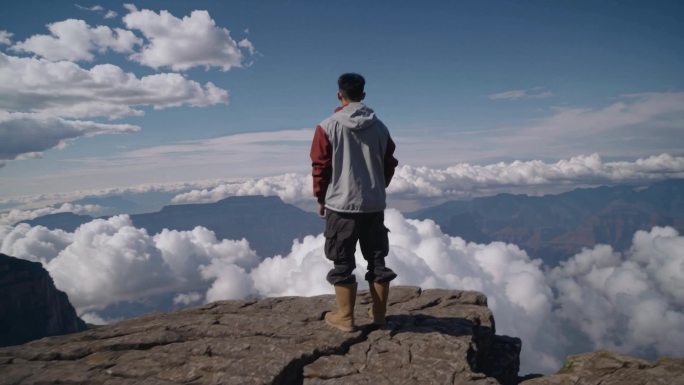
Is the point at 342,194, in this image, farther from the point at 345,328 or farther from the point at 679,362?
the point at 679,362

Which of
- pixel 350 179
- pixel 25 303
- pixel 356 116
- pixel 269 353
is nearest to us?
pixel 269 353

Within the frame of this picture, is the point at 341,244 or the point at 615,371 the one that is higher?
the point at 341,244

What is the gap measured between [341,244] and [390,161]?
2.16 m

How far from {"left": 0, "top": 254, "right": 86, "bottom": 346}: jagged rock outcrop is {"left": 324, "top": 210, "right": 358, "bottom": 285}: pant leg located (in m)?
203

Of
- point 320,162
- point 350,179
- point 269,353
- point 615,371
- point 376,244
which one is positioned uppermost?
point 320,162

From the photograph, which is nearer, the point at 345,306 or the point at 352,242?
the point at 352,242

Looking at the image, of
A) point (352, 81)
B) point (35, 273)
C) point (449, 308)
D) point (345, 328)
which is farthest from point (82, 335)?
point (35, 273)

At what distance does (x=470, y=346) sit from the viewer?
792cm

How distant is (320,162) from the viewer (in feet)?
24.2

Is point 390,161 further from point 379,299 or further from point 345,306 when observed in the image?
point 345,306

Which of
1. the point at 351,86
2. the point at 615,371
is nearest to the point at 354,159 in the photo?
the point at 351,86

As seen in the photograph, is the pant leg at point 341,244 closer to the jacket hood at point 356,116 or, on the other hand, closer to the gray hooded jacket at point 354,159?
the gray hooded jacket at point 354,159

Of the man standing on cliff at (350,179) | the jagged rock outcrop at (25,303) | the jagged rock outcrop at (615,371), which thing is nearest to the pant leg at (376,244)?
the man standing on cliff at (350,179)

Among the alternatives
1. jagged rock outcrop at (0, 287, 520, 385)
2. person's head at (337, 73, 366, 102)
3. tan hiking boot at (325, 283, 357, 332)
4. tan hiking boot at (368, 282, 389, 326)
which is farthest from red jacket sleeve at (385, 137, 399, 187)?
jagged rock outcrop at (0, 287, 520, 385)
